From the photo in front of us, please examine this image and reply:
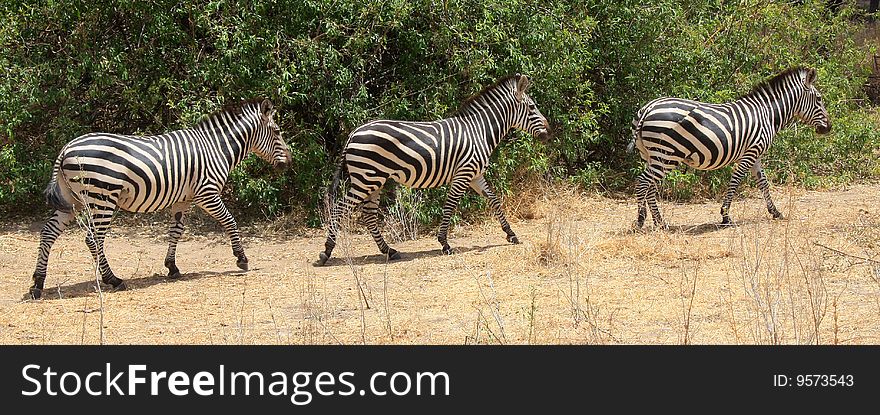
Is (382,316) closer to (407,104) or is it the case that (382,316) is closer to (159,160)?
(159,160)

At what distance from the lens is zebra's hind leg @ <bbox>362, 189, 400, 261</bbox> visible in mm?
10414

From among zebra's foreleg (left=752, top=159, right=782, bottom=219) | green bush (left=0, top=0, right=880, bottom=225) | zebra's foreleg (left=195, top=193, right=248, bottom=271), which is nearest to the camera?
zebra's foreleg (left=195, top=193, right=248, bottom=271)

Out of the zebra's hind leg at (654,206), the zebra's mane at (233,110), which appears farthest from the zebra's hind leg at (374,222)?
the zebra's hind leg at (654,206)

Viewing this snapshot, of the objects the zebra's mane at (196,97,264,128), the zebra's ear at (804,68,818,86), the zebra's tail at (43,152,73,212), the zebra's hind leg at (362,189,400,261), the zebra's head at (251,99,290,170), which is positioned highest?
the zebra's ear at (804,68,818,86)

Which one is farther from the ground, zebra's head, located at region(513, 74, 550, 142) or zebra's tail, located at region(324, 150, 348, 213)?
zebra's head, located at region(513, 74, 550, 142)

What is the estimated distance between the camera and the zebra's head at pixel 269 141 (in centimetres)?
1027

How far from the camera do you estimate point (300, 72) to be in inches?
465

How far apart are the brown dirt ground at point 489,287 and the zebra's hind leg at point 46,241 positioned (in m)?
0.18

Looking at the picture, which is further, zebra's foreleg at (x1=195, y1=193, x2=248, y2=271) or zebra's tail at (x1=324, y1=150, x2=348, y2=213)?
zebra's tail at (x1=324, y1=150, x2=348, y2=213)

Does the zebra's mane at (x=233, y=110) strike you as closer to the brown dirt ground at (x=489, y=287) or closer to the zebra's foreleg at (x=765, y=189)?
the brown dirt ground at (x=489, y=287)

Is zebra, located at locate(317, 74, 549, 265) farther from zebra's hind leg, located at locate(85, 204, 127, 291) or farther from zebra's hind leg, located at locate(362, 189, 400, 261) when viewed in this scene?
zebra's hind leg, located at locate(85, 204, 127, 291)

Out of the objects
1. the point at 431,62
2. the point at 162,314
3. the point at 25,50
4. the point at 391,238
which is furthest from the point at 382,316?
the point at 25,50

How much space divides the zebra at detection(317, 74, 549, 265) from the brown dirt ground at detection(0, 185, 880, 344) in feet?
1.57

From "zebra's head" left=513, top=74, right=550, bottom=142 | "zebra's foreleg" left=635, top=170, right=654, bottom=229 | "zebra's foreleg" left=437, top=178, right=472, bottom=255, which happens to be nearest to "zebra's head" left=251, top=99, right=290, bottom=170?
"zebra's foreleg" left=437, top=178, right=472, bottom=255
